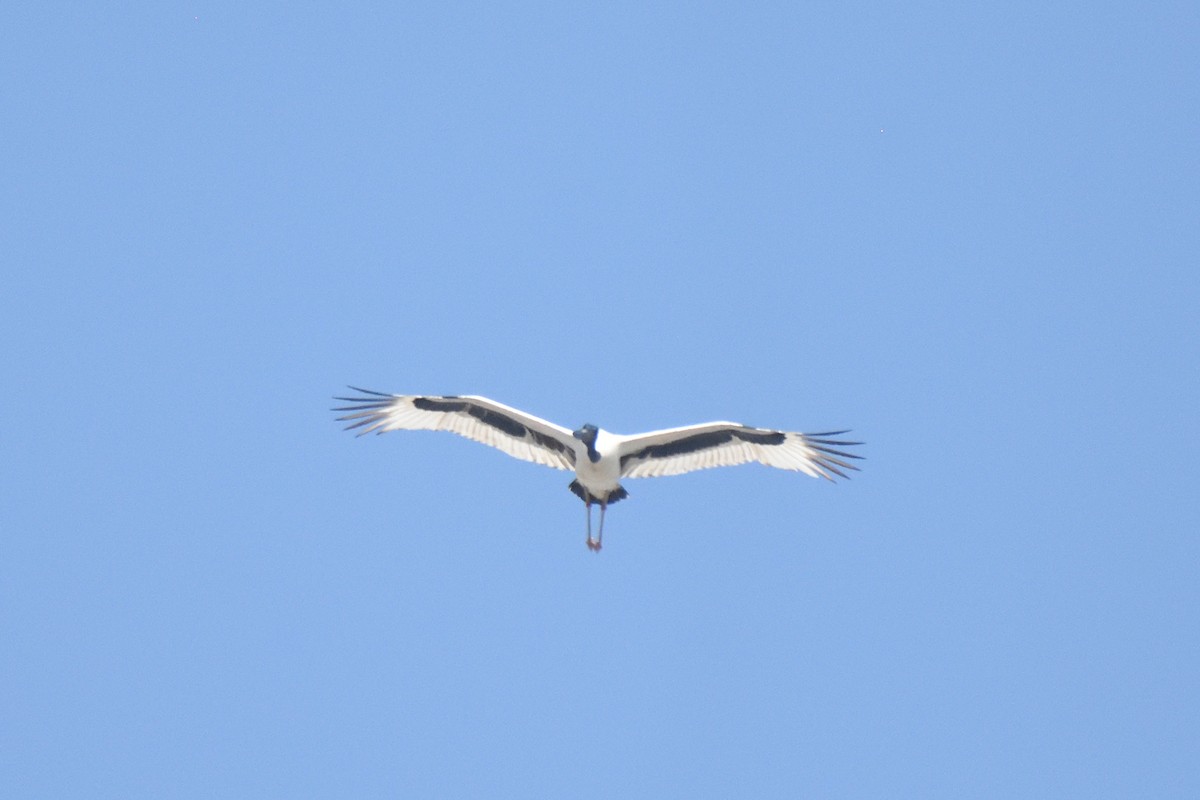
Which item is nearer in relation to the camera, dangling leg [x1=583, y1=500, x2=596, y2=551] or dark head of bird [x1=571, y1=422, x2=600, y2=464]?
dark head of bird [x1=571, y1=422, x2=600, y2=464]

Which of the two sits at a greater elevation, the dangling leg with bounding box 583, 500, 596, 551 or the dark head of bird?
the dark head of bird

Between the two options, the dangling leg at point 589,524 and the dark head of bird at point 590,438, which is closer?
the dark head of bird at point 590,438

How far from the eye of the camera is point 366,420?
28.8 meters

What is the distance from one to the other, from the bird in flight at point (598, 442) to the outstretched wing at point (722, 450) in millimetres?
15

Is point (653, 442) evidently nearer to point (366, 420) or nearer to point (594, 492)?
point (594, 492)

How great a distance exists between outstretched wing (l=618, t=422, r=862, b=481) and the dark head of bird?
441 mm

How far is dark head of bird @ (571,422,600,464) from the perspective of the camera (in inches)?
1094

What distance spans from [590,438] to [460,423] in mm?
2272

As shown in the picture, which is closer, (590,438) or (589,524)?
(590,438)

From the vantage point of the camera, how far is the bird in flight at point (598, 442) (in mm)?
28000

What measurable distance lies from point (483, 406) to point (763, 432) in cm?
423

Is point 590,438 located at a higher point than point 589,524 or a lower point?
higher

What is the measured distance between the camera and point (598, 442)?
92.1ft

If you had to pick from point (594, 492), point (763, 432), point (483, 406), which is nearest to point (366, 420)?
point (483, 406)
